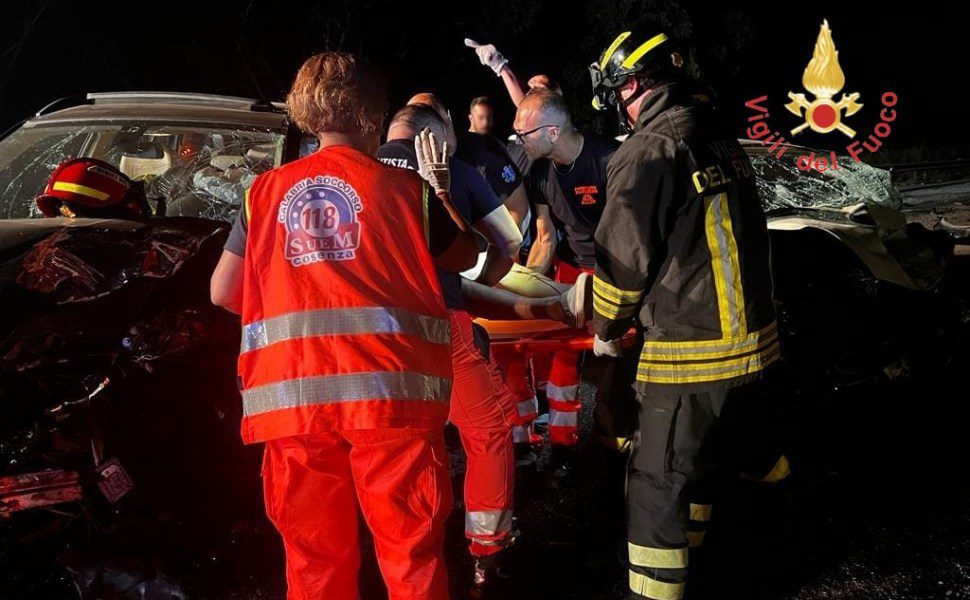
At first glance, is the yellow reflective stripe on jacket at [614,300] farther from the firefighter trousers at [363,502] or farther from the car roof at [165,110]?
the car roof at [165,110]

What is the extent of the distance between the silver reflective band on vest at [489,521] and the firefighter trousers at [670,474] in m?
0.50

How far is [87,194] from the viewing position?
3029 millimetres

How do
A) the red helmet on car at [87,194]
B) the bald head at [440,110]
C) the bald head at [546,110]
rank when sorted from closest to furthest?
the red helmet on car at [87,194] < the bald head at [440,110] < the bald head at [546,110]

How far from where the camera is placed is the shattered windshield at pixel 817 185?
17.4ft

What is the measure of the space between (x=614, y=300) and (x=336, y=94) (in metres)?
0.99

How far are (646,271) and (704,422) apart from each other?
1.61ft

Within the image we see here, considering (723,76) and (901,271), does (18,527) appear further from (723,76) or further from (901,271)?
(723,76)

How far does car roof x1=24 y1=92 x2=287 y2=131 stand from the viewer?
3.86 meters

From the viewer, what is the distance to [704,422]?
2361 millimetres

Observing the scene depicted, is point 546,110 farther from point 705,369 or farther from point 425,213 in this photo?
point 425,213

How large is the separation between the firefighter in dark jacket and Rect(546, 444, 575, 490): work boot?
4.58 ft

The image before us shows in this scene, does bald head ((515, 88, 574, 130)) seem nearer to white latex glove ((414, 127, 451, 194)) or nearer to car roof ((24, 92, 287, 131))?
car roof ((24, 92, 287, 131))

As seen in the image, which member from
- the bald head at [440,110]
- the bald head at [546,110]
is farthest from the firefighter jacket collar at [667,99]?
the bald head at [546,110]

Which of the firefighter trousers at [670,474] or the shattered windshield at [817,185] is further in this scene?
the shattered windshield at [817,185]
